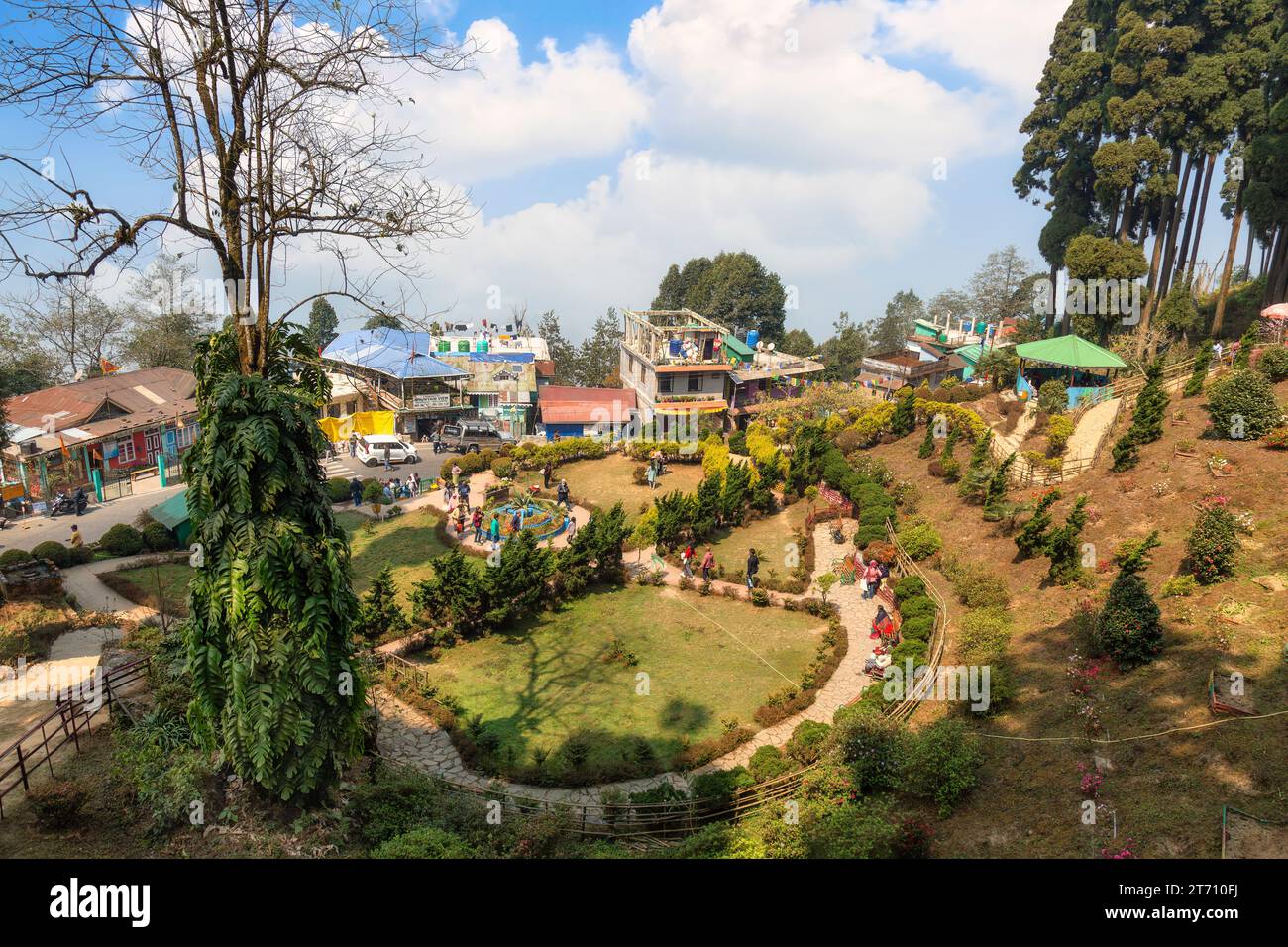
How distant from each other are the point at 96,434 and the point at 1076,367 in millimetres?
45368

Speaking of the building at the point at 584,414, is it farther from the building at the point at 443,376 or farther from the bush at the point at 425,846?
the bush at the point at 425,846

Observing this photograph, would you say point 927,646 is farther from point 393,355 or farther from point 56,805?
point 393,355

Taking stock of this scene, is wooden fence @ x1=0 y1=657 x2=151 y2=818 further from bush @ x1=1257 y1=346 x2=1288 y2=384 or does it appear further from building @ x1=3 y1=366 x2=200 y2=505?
bush @ x1=1257 y1=346 x2=1288 y2=384

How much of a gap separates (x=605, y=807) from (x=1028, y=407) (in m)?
30.8

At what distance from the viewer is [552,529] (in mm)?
30438

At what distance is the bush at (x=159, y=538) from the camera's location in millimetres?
27297

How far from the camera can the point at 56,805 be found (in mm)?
10055

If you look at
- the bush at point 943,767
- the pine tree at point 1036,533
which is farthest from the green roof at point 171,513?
the pine tree at point 1036,533

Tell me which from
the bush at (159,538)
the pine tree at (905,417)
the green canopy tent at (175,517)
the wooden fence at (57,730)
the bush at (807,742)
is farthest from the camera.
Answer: the pine tree at (905,417)

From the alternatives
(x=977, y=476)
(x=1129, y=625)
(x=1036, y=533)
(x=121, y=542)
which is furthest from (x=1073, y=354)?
(x=121, y=542)

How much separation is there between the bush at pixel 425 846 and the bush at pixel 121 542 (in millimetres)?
22463

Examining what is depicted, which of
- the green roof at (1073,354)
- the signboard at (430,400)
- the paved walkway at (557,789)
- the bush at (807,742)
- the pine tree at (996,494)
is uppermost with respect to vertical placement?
the green roof at (1073,354)

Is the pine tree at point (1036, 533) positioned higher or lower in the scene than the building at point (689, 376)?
lower

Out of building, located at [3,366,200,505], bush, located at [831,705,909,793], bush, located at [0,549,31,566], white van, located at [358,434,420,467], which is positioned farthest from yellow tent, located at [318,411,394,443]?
bush, located at [831,705,909,793]
